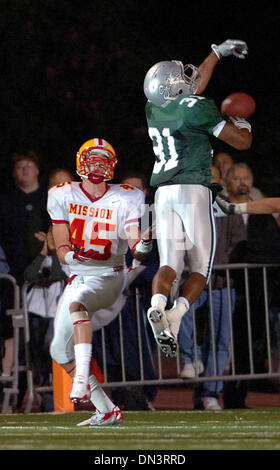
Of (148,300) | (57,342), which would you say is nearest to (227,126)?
(57,342)

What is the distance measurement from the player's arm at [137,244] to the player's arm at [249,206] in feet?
2.03

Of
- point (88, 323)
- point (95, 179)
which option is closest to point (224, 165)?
point (95, 179)

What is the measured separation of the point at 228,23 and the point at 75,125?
8.28ft

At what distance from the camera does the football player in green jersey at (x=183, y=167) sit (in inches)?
369

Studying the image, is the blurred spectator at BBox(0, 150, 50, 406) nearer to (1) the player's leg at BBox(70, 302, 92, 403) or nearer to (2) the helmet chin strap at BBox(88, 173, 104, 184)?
(2) the helmet chin strap at BBox(88, 173, 104, 184)

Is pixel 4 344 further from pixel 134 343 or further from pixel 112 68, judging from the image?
pixel 112 68

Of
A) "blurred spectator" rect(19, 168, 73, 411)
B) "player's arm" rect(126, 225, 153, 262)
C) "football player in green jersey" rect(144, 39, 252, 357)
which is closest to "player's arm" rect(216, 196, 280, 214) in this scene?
"football player in green jersey" rect(144, 39, 252, 357)

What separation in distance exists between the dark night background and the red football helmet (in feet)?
23.2

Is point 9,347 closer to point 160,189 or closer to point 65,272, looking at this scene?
point 65,272

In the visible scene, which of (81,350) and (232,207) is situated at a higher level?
(232,207)

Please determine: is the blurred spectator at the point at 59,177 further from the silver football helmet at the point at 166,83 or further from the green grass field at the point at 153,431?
the silver football helmet at the point at 166,83

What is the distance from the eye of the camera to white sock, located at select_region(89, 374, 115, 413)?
9.80 m

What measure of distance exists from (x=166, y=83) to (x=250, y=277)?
323 centimetres

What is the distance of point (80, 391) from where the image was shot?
30.9 ft
